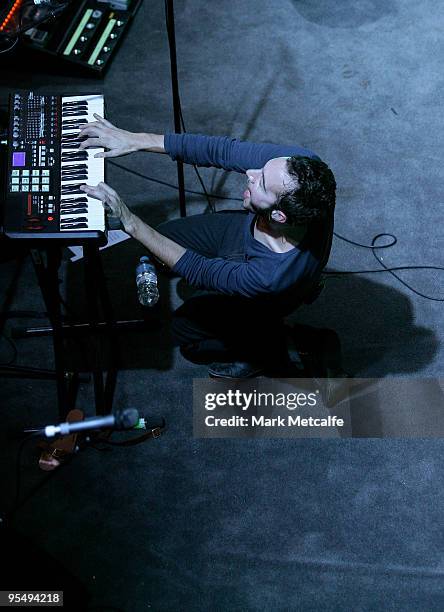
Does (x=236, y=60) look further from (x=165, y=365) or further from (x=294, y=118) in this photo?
(x=165, y=365)

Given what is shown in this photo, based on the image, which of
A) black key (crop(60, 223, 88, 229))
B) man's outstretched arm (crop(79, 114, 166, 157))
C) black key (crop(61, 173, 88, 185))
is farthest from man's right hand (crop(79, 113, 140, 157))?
black key (crop(60, 223, 88, 229))

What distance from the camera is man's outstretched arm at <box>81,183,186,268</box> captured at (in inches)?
104

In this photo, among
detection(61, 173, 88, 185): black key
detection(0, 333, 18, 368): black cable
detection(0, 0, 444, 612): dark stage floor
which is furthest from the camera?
detection(0, 333, 18, 368): black cable

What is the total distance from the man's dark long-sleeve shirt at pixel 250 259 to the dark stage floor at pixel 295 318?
0.79m

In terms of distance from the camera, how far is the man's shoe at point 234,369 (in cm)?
334

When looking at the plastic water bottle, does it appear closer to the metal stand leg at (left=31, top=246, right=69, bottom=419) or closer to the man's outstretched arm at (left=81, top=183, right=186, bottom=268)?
the metal stand leg at (left=31, top=246, right=69, bottom=419)

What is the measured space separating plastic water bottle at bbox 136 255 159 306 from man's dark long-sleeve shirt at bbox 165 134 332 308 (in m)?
0.50

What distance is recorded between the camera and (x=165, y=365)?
136 inches

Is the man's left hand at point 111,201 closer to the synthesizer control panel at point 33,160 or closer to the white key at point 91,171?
the white key at point 91,171

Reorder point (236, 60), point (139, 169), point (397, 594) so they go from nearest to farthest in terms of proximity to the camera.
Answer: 1. point (397, 594)
2. point (139, 169)
3. point (236, 60)

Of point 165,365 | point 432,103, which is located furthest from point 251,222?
point 432,103

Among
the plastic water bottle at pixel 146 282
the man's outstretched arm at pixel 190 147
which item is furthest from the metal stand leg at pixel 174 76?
the plastic water bottle at pixel 146 282

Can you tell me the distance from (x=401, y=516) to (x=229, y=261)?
4.02 ft

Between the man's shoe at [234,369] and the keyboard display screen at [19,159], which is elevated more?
the keyboard display screen at [19,159]
